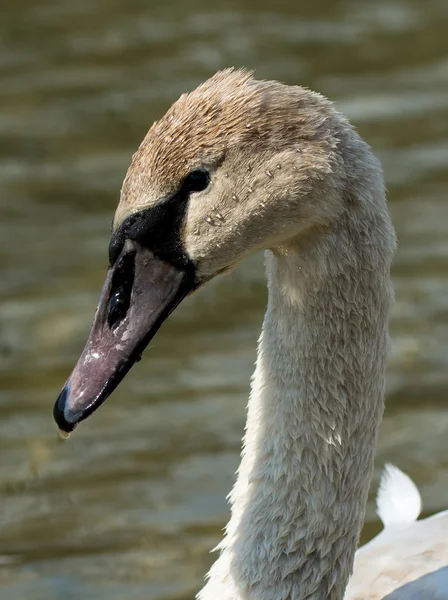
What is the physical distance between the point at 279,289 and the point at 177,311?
331cm

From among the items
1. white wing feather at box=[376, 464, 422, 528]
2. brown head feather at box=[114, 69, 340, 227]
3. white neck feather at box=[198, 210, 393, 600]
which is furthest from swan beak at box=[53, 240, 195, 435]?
white wing feather at box=[376, 464, 422, 528]

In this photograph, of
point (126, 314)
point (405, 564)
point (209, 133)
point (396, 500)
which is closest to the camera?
point (209, 133)

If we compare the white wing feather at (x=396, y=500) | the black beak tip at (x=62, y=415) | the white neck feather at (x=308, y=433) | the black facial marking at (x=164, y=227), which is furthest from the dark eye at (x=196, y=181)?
the white wing feather at (x=396, y=500)

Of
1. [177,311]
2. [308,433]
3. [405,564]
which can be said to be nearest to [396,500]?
[405,564]

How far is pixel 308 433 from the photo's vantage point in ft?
13.0

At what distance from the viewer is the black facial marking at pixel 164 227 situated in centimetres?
364

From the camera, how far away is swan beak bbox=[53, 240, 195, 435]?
147 inches

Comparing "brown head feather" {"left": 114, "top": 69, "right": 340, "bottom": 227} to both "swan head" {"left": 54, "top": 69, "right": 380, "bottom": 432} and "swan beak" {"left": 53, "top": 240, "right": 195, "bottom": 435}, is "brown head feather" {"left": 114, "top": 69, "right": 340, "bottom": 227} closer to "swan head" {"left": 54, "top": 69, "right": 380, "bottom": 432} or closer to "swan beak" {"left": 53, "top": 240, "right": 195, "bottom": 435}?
"swan head" {"left": 54, "top": 69, "right": 380, "bottom": 432}

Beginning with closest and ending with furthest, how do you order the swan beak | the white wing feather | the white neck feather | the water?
the swan beak, the white neck feather, the white wing feather, the water

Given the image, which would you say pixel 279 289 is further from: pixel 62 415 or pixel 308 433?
pixel 62 415

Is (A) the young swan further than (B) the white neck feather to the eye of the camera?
No

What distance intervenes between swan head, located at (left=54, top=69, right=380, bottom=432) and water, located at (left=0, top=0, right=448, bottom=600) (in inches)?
74.9

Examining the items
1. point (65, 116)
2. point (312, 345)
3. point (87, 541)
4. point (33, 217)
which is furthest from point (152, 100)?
point (312, 345)

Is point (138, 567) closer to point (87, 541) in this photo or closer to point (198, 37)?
point (87, 541)
